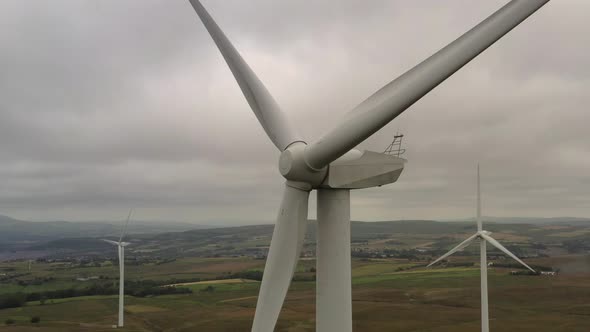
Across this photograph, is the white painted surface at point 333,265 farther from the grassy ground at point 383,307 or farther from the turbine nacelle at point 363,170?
the grassy ground at point 383,307

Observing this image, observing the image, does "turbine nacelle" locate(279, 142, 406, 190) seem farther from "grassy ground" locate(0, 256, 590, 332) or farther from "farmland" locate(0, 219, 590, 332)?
"grassy ground" locate(0, 256, 590, 332)

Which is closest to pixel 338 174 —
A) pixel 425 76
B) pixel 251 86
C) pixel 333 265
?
pixel 333 265

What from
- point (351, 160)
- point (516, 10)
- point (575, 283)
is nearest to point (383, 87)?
point (351, 160)

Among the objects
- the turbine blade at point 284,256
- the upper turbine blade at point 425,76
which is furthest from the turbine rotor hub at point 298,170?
the upper turbine blade at point 425,76

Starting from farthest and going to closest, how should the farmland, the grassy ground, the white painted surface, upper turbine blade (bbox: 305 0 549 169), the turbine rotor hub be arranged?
the farmland
the grassy ground
the white painted surface
the turbine rotor hub
upper turbine blade (bbox: 305 0 549 169)

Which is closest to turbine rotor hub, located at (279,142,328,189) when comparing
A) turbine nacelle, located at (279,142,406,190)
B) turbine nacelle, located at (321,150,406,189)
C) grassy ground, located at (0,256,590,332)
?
turbine nacelle, located at (279,142,406,190)
